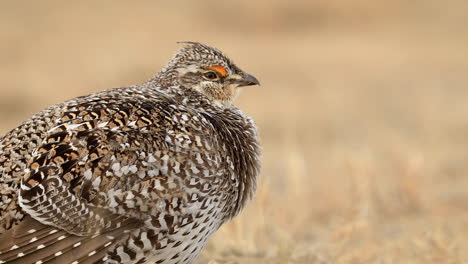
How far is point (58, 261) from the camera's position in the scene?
14.6 ft

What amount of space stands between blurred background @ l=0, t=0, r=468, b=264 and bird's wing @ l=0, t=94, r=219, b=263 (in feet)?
5.12

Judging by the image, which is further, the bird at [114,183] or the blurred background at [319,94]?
the blurred background at [319,94]

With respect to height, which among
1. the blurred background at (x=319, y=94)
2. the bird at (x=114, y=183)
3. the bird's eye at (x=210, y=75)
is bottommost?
the blurred background at (x=319, y=94)

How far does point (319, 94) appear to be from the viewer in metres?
15.6

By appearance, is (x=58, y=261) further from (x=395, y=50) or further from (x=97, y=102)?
(x=395, y=50)

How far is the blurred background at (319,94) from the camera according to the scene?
23.7 ft

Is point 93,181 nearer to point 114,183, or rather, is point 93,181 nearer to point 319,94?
point 114,183

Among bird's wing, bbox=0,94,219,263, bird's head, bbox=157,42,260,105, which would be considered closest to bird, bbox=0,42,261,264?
bird's wing, bbox=0,94,219,263

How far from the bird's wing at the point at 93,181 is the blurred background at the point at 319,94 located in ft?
5.12

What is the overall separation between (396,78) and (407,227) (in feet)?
28.7

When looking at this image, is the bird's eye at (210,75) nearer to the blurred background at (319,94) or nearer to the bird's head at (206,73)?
the bird's head at (206,73)

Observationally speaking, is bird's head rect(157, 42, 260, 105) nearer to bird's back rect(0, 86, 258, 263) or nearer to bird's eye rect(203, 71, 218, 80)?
bird's eye rect(203, 71, 218, 80)

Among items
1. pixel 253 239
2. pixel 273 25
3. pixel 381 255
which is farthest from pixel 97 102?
pixel 273 25

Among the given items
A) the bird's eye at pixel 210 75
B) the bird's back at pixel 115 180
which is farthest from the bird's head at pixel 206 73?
the bird's back at pixel 115 180
